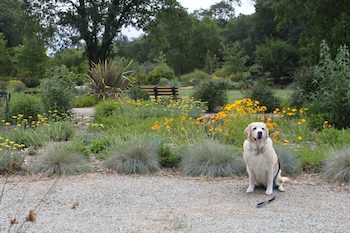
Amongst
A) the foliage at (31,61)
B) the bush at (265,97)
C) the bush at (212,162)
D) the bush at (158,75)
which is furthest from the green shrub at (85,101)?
the bush at (158,75)

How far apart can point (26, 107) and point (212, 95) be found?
6.51 m

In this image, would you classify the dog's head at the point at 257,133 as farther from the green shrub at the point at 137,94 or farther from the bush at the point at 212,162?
the green shrub at the point at 137,94

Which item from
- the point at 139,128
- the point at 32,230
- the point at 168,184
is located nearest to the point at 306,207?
the point at 168,184

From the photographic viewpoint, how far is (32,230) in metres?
4.64

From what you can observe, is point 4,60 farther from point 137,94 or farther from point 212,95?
point 212,95

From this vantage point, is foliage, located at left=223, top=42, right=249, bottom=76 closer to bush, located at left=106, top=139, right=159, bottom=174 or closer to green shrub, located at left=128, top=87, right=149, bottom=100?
green shrub, located at left=128, top=87, right=149, bottom=100

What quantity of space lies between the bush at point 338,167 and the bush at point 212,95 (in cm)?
972

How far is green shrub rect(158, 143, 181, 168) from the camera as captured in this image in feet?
25.8

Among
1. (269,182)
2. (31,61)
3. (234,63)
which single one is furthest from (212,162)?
(234,63)

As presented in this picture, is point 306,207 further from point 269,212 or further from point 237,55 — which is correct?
point 237,55

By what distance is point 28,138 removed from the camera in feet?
30.7

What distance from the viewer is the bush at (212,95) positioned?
A: 54.5 feet

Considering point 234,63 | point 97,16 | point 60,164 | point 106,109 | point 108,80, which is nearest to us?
point 60,164

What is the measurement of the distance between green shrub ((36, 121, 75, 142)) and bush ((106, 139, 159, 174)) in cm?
239
